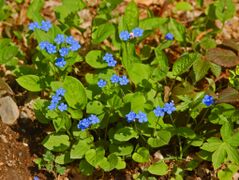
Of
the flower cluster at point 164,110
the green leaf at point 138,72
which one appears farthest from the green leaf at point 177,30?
the flower cluster at point 164,110

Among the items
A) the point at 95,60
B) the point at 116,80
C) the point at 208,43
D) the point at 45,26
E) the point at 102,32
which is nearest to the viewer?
the point at 116,80

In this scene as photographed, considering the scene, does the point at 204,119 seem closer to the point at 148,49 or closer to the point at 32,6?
the point at 148,49

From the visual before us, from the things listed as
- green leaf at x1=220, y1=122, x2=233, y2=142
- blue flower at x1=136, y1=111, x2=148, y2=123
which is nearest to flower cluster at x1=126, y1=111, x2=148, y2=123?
blue flower at x1=136, y1=111, x2=148, y2=123

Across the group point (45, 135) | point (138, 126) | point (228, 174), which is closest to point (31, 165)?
point (45, 135)

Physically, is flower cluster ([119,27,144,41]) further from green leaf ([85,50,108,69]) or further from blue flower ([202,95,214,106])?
blue flower ([202,95,214,106])

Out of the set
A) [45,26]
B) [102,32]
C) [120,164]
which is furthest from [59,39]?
[120,164]

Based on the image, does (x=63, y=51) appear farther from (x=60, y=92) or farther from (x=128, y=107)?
(x=128, y=107)

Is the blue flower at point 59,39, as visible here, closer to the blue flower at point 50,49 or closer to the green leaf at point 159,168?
the blue flower at point 50,49
